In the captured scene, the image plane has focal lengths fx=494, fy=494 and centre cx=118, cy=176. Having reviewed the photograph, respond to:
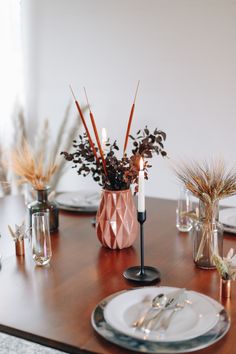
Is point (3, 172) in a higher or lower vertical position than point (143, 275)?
higher

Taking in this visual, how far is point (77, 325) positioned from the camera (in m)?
1.09

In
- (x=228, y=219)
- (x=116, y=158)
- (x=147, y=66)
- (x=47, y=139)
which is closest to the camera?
(x=116, y=158)

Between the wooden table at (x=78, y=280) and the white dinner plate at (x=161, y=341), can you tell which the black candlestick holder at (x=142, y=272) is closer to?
the wooden table at (x=78, y=280)

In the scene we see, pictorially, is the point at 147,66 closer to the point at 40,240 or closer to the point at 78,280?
the point at 40,240

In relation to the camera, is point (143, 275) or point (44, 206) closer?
point (143, 275)

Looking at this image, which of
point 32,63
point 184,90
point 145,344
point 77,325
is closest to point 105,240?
point 77,325

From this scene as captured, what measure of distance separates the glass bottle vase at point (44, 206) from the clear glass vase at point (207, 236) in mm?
545

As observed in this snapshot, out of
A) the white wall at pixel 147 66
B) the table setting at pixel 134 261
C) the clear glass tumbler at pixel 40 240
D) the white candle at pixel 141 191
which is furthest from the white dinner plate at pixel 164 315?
the white wall at pixel 147 66

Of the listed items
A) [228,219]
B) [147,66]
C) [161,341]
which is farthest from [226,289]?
[147,66]

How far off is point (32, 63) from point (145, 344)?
9.87ft

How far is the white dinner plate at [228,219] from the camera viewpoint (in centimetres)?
174

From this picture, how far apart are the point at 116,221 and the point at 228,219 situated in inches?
18.9

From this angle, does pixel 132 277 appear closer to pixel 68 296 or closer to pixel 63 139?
pixel 68 296

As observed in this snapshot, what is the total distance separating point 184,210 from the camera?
1.77m
